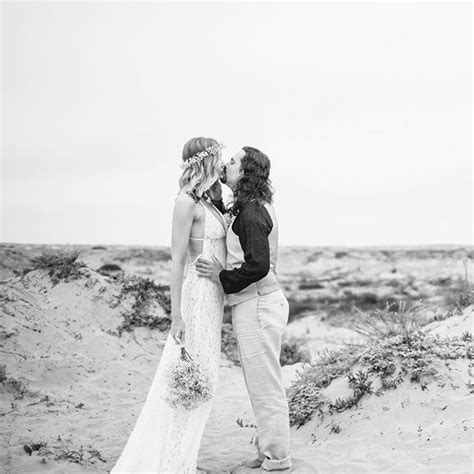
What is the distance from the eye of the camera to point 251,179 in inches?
196

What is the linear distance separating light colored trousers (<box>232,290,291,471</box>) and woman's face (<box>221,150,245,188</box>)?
2.97ft

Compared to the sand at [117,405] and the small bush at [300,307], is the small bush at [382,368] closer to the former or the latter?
the sand at [117,405]

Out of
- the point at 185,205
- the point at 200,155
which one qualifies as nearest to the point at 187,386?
the point at 185,205

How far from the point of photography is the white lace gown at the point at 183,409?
188 inches

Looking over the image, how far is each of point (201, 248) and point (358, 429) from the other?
90.7 inches

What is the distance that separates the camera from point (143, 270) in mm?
26656

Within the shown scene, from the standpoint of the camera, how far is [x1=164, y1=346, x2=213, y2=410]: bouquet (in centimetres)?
468

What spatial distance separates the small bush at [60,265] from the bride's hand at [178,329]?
20.9 feet

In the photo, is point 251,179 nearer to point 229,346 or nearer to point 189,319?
point 189,319

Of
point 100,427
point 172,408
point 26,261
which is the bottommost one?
point 100,427

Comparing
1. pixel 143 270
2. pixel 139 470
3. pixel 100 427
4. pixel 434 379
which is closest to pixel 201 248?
pixel 139 470

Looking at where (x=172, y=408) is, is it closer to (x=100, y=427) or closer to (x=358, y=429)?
(x=358, y=429)

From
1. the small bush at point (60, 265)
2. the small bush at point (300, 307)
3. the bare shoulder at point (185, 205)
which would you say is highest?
the bare shoulder at point (185, 205)

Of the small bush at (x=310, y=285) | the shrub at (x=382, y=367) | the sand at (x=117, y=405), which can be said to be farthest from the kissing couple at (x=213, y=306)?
the small bush at (x=310, y=285)
